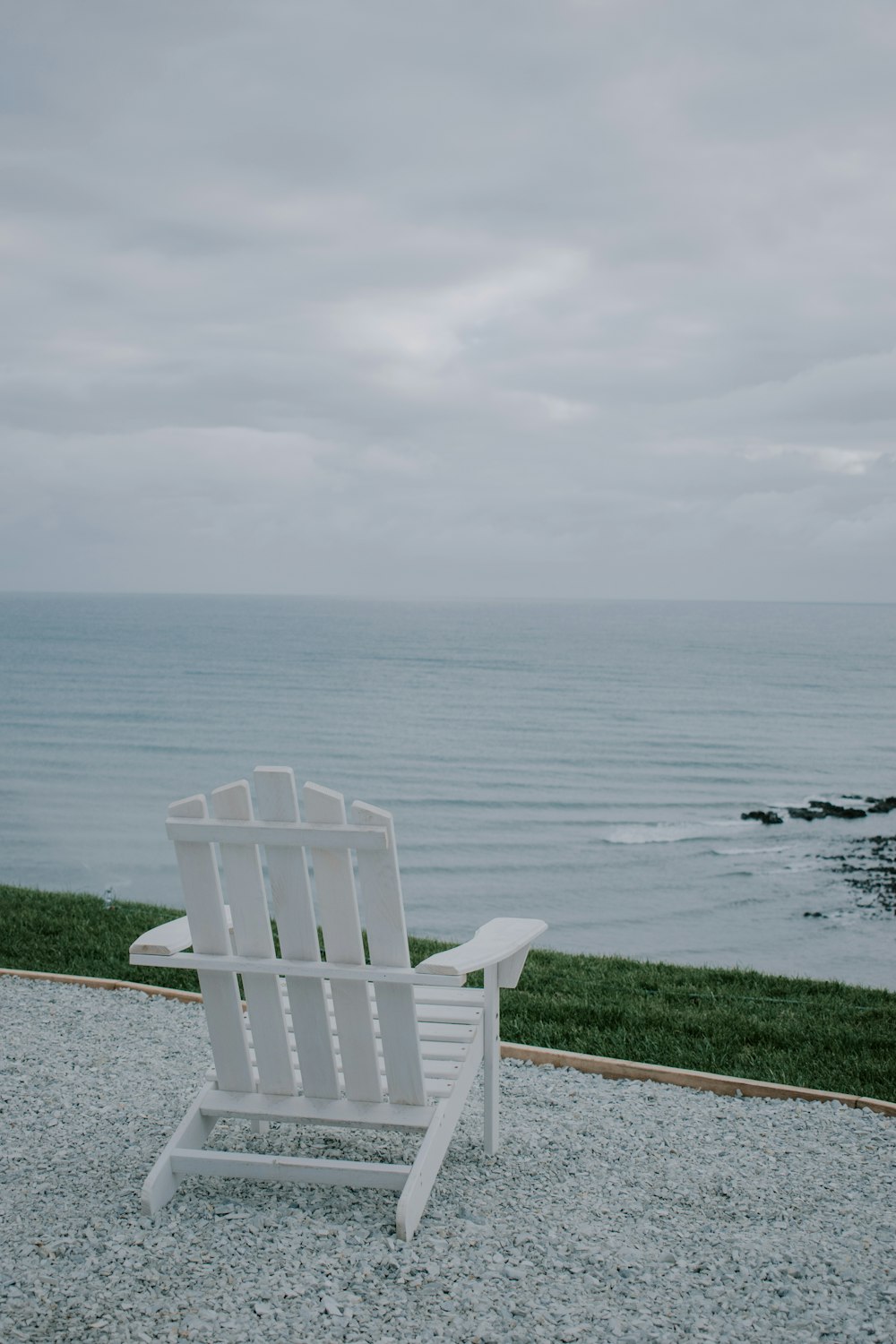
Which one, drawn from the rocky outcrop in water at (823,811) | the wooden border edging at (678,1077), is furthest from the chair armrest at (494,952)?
the rocky outcrop in water at (823,811)

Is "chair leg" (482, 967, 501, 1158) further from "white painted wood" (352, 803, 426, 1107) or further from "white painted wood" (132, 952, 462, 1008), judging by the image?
"white painted wood" (132, 952, 462, 1008)

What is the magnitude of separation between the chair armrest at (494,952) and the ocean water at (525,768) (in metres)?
11.5

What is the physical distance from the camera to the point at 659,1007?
4879 mm

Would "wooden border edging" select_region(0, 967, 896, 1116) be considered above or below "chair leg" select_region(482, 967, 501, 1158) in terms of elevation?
below

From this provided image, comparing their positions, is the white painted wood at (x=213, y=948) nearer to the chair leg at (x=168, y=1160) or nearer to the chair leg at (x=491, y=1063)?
the chair leg at (x=168, y=1160)

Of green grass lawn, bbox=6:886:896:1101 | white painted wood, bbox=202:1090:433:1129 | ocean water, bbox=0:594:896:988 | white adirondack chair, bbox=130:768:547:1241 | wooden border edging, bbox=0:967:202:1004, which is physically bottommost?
ocean water, bbox=0:594:896:988

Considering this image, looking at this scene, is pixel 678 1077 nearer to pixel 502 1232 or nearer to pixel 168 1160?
pixel 502 1232

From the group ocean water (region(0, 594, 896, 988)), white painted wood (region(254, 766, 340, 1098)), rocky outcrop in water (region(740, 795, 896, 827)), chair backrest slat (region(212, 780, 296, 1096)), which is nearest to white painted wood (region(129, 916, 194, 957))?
chair backrest slat (region(212, 780, 296, 1096))

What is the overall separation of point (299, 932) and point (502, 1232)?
99cm

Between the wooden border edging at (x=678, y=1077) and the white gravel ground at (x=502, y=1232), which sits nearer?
the white gravel ground at (x=502, y=1232)

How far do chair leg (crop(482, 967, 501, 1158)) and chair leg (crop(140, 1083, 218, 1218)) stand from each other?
2.84ft

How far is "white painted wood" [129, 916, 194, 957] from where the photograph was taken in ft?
9.37

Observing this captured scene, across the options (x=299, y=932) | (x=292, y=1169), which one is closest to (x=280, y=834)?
(x=299, y=932)

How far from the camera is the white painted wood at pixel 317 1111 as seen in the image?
280 centimetres
